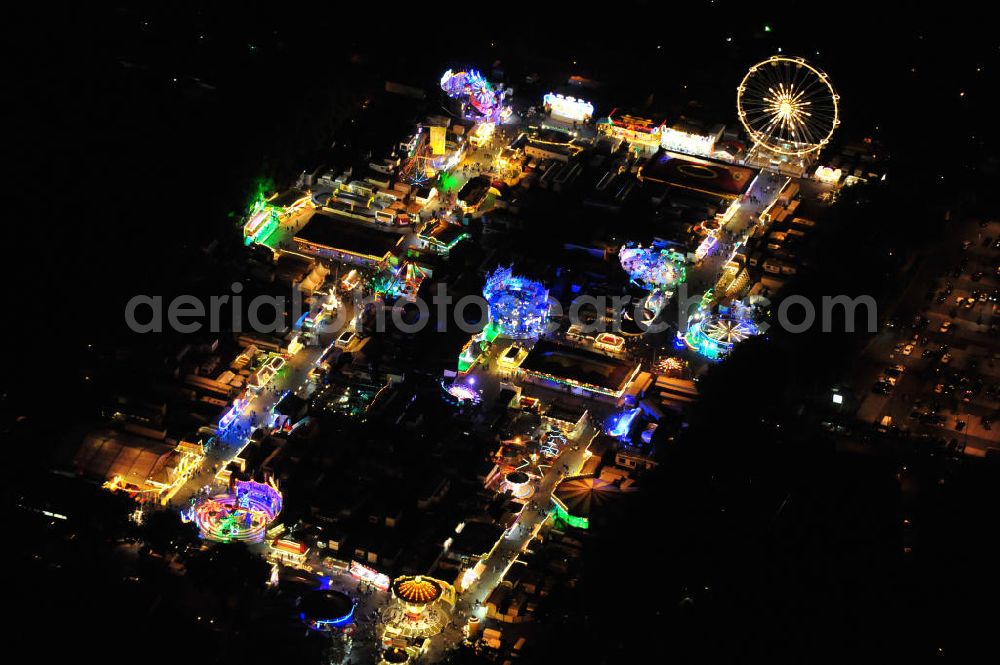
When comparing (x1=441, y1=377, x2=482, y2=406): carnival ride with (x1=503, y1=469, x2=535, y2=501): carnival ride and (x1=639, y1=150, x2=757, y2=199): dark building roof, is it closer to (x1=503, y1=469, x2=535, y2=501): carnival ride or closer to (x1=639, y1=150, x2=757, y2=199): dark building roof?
(x1=503, y1=469, x2=535, y2=501): carnival ride

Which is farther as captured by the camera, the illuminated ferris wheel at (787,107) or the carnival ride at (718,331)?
the illuminated ferris wheel at (787,107)

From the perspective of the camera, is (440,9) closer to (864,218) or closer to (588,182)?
(588,182)

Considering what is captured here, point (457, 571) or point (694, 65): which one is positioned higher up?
point (694, 65)

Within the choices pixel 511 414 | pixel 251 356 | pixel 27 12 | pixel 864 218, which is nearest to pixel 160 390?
pixel 251 356

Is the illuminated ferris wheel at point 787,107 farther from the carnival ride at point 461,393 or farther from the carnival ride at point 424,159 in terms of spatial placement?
the carnival ride at point 461,393

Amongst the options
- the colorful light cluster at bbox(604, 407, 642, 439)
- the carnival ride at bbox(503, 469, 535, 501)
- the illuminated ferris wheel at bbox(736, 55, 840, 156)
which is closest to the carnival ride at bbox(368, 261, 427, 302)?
the colorful light cluster at bbox(604, 407, 642, 439)

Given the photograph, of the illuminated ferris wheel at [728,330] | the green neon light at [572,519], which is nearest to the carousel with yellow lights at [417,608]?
the green neon light at [572,519]

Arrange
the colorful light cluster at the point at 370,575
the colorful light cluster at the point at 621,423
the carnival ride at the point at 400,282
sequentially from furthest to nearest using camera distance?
the carnival ride at the point at 400,282
the colorful light cluster at the point at 621,423
the colorful light cluster at the point at 370,575
